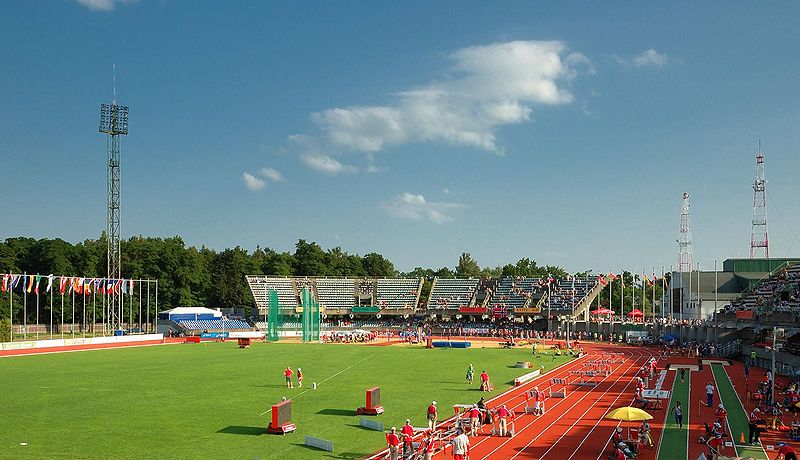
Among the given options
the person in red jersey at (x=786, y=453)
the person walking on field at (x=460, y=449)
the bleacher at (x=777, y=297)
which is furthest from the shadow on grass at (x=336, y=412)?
the bleacher at (x=777, y=297)

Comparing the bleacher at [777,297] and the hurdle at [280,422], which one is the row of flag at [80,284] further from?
the bleacher at [777,297]

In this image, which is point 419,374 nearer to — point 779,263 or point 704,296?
point 704,296

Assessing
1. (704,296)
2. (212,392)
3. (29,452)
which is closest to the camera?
(29,452)

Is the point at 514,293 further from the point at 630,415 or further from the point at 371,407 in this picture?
the point at 630,415

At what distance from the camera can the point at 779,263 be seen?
3728 inches

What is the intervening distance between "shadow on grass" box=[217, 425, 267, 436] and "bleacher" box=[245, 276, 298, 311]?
275 ft

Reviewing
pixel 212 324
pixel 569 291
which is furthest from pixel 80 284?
pixel 569 291

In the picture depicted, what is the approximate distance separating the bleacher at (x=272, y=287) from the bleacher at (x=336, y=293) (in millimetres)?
4264

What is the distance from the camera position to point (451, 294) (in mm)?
112688

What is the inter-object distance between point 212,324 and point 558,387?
68971mm

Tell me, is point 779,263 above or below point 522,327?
above

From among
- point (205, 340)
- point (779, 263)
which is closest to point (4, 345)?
point (205, 340)

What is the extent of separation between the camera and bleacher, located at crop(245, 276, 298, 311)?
365 feet

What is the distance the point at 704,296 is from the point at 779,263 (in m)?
11.2
